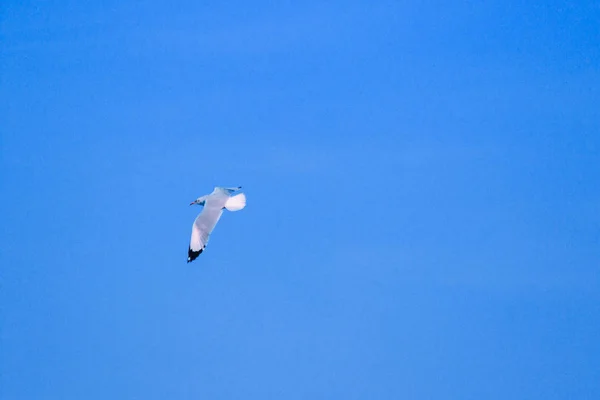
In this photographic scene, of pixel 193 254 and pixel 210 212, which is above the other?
pixel 210 212

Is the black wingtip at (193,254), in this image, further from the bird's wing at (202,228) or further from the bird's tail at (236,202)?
the bird's tail at (236,202)

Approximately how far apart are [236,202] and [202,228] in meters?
0.42

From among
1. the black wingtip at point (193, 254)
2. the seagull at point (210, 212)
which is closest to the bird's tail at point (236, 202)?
the seagull at point (210, 212)

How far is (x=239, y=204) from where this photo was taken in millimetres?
7184

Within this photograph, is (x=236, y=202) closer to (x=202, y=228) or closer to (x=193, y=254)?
(x=202, y=228)

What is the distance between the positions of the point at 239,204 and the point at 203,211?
0.31m

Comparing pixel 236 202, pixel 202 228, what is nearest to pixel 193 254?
pixel 202 228

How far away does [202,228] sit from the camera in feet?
22.8

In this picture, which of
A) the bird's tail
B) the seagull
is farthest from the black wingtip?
the bird's tail

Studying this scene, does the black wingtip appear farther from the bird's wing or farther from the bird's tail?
the bird's tail

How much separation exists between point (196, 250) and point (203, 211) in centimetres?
39

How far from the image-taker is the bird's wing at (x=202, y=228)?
269 inches

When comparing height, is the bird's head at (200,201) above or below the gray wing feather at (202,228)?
above

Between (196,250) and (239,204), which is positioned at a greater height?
(239,204)
